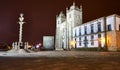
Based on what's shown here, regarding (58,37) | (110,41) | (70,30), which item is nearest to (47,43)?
(58,37)

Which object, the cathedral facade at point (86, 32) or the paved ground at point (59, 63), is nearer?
the paved ground at point (59, 63)

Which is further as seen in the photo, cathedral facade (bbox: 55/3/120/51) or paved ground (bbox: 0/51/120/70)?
cathedral facade (bbox: 55/3/120/51)

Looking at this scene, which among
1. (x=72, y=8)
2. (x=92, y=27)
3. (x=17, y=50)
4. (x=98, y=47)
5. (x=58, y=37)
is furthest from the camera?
(x=58, y=37)

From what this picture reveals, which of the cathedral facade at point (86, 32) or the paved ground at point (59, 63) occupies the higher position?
the cathedral facade at point (86, 32)

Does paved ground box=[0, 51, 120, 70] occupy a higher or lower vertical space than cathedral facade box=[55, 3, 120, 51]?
lower

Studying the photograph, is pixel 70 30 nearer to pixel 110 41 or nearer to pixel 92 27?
pixel 92 27

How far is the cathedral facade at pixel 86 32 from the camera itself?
49.0 metres

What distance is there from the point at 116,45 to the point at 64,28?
38.6m

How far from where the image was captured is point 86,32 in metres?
62.3

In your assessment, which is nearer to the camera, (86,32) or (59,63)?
(59,63)

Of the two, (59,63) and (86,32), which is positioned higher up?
(86,32)

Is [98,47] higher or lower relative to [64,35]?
lower

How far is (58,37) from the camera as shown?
3585 inches

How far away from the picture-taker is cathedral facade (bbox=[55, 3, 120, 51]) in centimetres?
4900
